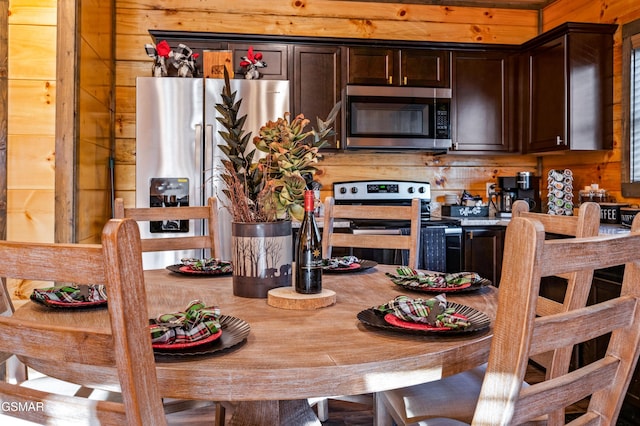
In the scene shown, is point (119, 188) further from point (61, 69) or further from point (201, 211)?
point (201, 211)

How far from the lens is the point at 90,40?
2.98m

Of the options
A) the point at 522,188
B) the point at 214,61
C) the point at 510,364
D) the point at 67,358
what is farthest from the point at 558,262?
the point at 522,188

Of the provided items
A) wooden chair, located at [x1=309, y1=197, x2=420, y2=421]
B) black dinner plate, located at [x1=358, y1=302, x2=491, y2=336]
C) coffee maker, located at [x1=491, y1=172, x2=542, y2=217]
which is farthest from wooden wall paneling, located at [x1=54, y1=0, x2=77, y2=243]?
coffee maker, located at [x1=491, y1=172, x2=542, y2=217]

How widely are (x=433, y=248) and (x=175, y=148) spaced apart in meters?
1.81

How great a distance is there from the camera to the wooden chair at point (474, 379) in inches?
45.5

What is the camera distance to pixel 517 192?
402 centimetres

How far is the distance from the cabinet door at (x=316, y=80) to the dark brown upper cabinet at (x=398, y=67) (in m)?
0.12

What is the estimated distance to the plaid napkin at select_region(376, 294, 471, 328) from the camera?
97cm

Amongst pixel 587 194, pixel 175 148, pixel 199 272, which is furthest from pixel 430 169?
pixel 199 272

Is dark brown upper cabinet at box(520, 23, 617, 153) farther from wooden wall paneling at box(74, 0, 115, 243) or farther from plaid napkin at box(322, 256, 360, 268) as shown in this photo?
wooden wall paneling at box(74, 0, 115, 243)

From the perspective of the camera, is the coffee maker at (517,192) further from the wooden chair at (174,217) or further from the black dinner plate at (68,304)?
the black dinner plate at (68,304)

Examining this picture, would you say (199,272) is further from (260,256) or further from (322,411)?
(322,411)

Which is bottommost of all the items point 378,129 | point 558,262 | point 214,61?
point 558,262

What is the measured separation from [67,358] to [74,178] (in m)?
2.21
